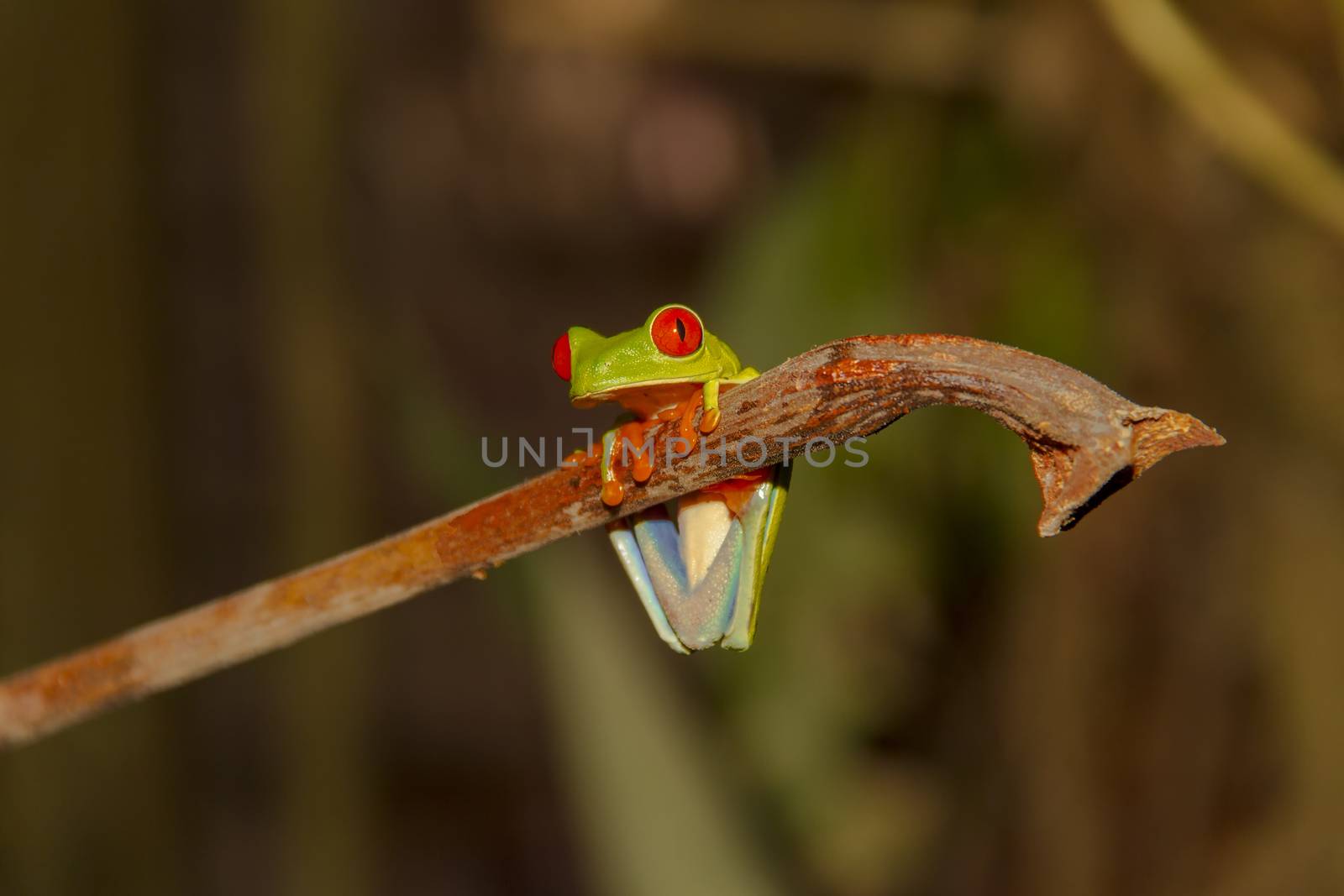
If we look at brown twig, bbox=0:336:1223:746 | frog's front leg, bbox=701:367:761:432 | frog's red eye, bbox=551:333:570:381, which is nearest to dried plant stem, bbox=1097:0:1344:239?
frog's front leg, bbox=701:367:761:432

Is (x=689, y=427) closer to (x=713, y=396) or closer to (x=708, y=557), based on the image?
(x=713, y=396)

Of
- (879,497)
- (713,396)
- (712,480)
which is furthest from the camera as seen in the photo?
(879,497)

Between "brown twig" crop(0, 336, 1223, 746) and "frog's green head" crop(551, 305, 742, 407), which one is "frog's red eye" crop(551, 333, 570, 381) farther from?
"brown twig" crop(0, 336, 1223, 746)

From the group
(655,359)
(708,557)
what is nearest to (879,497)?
(708,557)

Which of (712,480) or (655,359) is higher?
(655,359)

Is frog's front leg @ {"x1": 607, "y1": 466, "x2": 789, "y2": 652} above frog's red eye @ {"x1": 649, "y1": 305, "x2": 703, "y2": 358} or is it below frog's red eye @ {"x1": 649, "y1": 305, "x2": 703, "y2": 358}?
below

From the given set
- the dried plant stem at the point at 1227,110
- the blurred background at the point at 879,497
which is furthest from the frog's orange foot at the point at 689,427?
the dried plant stem at the point at 1227,110
